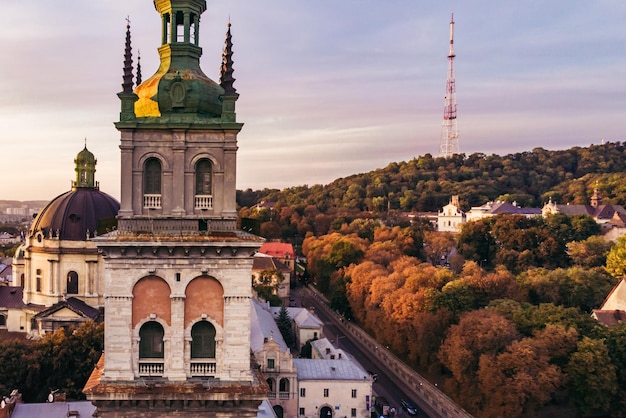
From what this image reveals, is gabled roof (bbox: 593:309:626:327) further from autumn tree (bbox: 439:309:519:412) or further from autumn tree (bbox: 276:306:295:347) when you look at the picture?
autumn tree (bbox: 276:306:295:347)

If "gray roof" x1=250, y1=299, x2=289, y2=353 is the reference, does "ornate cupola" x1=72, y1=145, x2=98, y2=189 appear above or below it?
above

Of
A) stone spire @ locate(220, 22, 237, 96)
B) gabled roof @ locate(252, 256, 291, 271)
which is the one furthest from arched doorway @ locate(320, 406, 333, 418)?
gabled roof @ locate(252, 256, 291, 271)

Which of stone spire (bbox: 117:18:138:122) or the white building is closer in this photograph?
stone spire (bbox: 117:18:138:122)

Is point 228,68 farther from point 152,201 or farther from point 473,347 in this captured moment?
point 473,347

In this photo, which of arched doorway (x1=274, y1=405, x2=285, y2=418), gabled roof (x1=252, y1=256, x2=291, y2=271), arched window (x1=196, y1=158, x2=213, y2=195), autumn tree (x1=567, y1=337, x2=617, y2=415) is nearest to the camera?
arched window (x1=196, y1=158, x2=213, y2=195)

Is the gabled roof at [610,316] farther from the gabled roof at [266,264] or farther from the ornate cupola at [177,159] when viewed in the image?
the gabled roof at [266,264]

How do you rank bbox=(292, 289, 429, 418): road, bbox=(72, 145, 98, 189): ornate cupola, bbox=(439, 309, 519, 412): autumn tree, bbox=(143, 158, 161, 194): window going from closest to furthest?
bbox=(143, 158, 161, 194): window, bbox=(439, 309, 519, 412): autumn tree, bbox=(292, 289, 429, 418): road, bbox=(72, 145, 98, 189): ornate cupola

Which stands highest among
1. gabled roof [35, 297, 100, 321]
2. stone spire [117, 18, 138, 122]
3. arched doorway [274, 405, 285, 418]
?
stone spire [117, 18, 138, 122]

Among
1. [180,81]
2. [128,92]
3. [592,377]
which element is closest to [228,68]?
[180,81]
